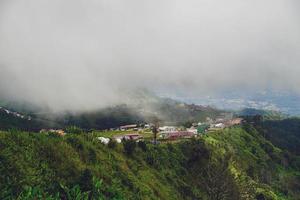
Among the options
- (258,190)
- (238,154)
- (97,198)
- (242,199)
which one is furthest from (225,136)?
(97,198)

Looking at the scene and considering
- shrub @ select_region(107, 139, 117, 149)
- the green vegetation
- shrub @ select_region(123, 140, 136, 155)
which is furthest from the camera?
shrub @ select_region(123, 140, 136, 155)

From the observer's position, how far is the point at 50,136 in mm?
41219

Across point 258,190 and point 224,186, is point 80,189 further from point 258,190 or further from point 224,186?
point 258,190

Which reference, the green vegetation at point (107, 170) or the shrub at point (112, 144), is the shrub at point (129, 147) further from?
the shrub at point (112, 144)

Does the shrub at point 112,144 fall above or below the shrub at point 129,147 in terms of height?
above

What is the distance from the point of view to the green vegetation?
3138 centimetres

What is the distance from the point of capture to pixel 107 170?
145ft

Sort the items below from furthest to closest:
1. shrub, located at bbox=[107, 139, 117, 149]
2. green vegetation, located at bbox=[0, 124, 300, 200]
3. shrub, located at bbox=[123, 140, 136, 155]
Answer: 1. shrub, located at bbox=[123, 140, 136, 155]
2. shrub, located at bbox=[107, 139, 117, 149]
3. green vegetation, located at bbox=[0, 124, 300, 200]

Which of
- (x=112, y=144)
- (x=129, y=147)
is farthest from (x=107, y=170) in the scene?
(x=129, y=147)

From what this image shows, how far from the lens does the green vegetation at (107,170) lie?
103ft

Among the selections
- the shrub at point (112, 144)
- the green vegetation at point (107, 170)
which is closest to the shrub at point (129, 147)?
the green vegetation at point (107, 170)

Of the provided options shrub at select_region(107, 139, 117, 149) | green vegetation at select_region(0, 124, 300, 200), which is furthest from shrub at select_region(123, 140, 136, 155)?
shrub at select_region(107, 139, 117, 149)

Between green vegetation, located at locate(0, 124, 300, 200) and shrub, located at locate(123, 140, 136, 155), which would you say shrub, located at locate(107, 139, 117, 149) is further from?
shrub, located at locate(123, 140, 136, 155)

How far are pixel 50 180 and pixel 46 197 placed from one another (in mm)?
3396
